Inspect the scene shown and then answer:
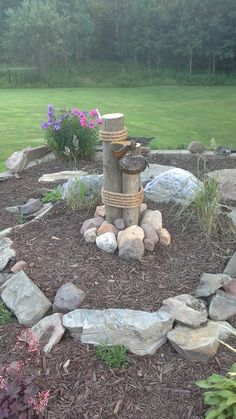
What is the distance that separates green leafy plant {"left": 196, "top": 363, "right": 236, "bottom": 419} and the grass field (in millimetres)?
4402

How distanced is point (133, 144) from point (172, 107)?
983 centimetres

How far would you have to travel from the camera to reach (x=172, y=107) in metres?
12.4

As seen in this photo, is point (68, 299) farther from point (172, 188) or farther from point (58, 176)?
point (58, 176)

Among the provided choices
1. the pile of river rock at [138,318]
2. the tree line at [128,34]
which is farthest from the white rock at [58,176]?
the tree line at [128,34]

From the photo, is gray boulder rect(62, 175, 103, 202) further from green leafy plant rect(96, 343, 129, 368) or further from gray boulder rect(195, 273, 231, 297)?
green leafy plant rect(96, 343, 129, 368)

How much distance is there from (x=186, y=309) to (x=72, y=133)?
3.31 metres

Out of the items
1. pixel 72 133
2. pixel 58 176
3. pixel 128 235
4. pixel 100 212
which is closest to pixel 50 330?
pixel 128 235

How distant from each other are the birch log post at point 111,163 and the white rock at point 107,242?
19cm

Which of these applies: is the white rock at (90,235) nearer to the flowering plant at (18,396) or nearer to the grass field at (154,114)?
the flowering plant at (18,396)

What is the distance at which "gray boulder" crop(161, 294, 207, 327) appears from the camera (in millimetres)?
2393

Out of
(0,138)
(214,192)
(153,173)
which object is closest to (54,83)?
(0,138)

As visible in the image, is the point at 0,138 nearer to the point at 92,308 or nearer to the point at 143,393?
the point at 92,308

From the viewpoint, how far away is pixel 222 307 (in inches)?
99.7

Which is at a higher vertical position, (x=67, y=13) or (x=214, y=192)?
(x=67, y=13)
